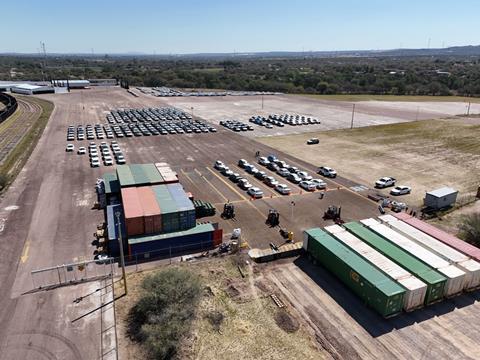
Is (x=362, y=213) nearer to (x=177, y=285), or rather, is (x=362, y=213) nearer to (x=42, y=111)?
(x=177, y=285)

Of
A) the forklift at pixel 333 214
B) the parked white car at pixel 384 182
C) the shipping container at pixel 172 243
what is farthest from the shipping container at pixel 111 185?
the parked white car at pixel 384 182

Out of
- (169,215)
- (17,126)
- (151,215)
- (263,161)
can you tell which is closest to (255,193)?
(169,215)

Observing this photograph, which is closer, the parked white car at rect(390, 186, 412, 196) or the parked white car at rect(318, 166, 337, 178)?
the parked white car at rect(390, 186, 412, 196)

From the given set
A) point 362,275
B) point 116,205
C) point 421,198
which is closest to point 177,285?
point 362,275

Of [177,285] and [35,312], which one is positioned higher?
[177,285]

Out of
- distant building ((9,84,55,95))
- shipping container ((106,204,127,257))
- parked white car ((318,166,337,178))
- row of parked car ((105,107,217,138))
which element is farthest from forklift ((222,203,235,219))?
distant building ((9,84,55,95))

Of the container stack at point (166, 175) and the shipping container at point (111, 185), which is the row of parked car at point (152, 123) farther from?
the container stack at point (166, 175)

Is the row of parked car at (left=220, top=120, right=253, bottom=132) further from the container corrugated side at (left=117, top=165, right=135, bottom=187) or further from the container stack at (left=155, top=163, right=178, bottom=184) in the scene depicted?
the container corrugated side at (left=117, top=165, right=135, bottom=187)
